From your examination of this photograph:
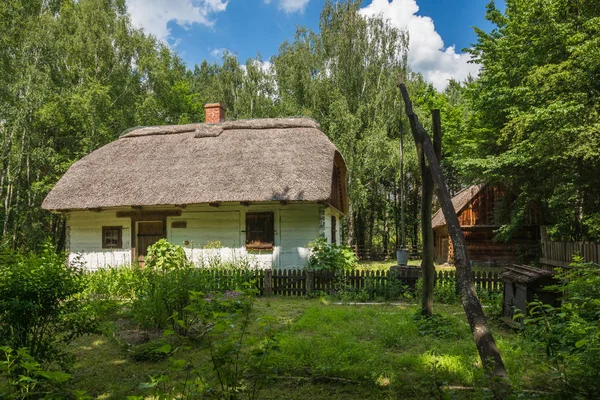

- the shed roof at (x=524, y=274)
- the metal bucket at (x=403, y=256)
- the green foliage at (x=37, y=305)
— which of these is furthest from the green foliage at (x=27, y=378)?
the metal bucket at (x=403, y=256)

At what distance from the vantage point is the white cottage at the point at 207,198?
12.4 m

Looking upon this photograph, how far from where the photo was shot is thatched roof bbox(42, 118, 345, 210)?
1238 centimetres

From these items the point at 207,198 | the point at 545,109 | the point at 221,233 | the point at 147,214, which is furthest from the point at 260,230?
the point at 545,109

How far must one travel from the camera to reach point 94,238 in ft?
46.1

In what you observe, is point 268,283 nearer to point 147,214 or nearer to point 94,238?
point 147,214

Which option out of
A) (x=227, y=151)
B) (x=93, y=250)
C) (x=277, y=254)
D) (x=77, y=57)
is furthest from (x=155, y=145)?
(x=77, y=57)

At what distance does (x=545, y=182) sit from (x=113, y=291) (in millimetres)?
13503

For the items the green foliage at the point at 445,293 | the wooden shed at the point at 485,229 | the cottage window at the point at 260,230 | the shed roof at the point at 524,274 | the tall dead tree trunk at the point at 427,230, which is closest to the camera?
the shed roof at the point at 524,274

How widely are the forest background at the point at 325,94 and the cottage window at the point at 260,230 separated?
26.5 feet

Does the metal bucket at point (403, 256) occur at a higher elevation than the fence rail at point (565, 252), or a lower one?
lower

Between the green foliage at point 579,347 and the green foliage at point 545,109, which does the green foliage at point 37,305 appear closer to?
the green foliage at point 579,347

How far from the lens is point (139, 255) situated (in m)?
13.7

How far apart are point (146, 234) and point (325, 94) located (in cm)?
1329

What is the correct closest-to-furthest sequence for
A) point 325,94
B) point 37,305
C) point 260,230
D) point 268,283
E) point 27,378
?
point 27,378 < point 37,305 < point 268,283 < point 260,230 < point 325,94
